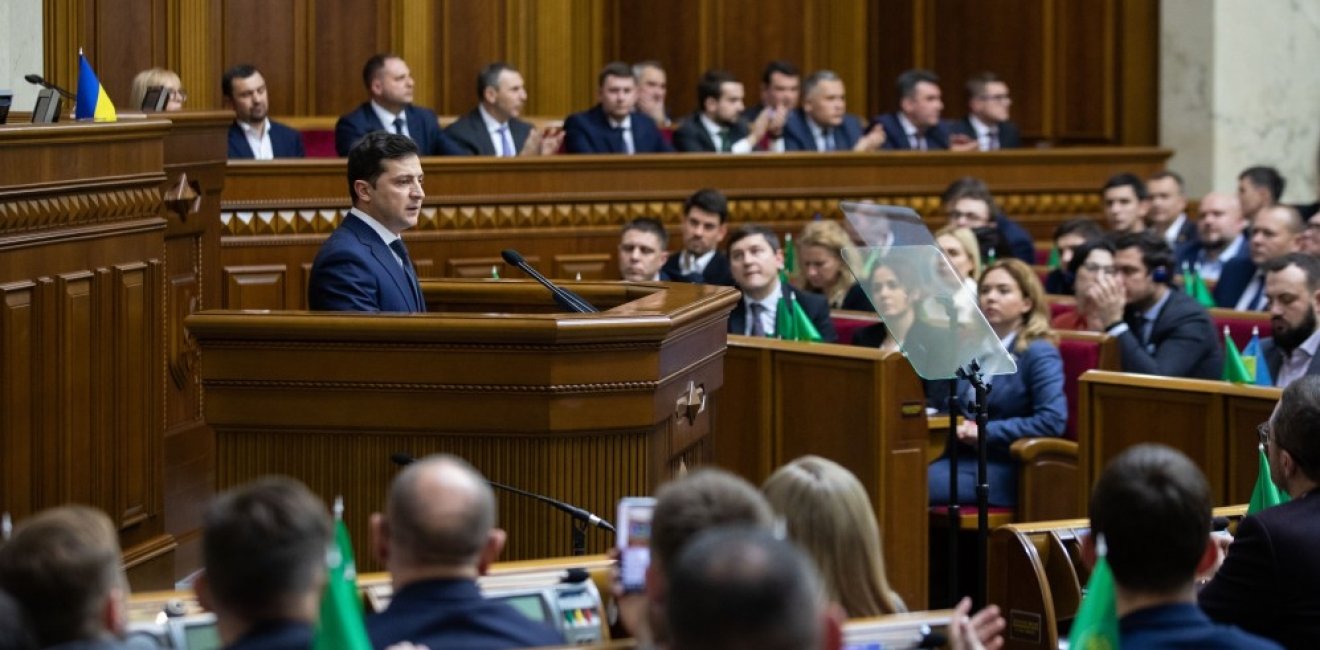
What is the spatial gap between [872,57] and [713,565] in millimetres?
12975

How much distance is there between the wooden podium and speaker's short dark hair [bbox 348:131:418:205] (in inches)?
25.9

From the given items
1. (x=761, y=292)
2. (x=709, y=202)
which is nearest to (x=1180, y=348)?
(x=761, y=292)

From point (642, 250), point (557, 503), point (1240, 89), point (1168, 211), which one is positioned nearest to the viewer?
point (557, 503)

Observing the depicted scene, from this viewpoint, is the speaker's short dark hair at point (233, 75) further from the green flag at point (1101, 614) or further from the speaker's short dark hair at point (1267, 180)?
the green flag at point (1101, 614)

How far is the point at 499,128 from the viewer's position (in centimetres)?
1072

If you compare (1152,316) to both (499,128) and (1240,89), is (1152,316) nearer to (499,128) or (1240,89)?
(499,128)

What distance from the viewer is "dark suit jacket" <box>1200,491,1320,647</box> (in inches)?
149

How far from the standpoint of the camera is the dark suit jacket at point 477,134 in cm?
1048

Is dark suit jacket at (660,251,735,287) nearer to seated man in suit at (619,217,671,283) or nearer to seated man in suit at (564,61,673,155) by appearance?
seated man in suit at (619,217,671,283)

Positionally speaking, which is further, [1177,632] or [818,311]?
[818,311]

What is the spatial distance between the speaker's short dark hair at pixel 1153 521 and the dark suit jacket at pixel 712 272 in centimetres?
544

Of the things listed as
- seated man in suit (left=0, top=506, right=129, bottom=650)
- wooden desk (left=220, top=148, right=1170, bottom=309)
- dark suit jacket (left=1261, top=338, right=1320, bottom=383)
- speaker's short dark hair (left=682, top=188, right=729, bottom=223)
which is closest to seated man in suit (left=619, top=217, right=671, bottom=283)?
speaker's short dark hair (left=682, top=188, right=729, bottom=223)

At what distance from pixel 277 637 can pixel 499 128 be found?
27.0 feet

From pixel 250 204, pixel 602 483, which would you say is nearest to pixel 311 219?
pixel 250 204
